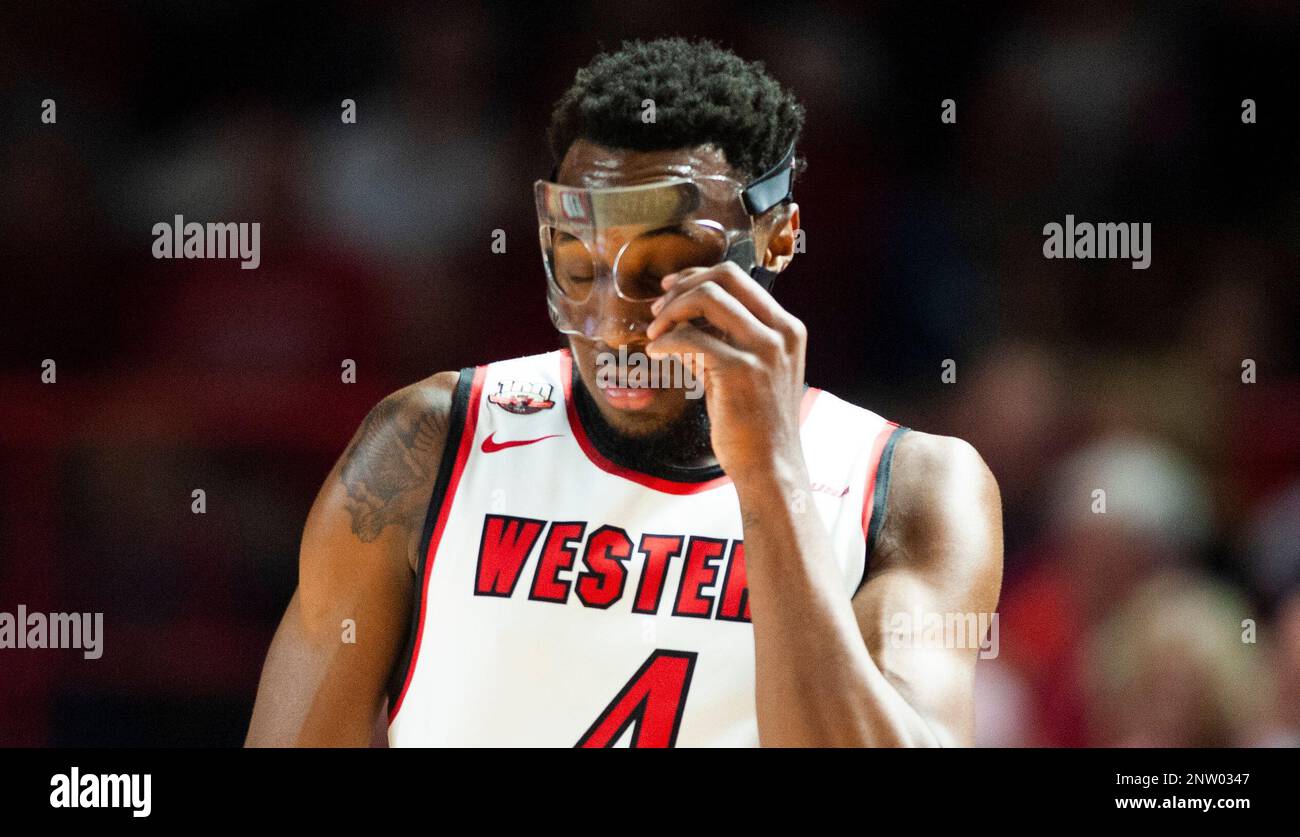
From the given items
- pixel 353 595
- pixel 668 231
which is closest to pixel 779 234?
pixel 668 231

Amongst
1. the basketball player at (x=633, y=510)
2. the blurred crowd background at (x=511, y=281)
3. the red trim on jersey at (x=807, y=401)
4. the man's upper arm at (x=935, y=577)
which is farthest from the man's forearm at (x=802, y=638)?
the blurred crowd background at (x=511, y=281)

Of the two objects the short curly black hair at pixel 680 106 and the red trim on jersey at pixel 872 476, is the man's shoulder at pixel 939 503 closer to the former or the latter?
the red trim on jersey at pixel 872 476

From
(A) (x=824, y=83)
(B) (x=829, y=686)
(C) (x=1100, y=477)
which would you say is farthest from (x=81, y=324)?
(C) (x=1100, y=477)

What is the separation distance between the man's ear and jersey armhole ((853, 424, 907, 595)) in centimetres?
32

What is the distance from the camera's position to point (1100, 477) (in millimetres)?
2305

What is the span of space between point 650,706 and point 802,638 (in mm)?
290

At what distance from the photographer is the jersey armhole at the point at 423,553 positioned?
6.26 feet

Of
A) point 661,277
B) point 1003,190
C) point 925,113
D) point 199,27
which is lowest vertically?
point 661,277

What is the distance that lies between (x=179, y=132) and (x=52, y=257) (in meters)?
0.33

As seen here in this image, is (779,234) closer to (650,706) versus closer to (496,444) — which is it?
(496,444)

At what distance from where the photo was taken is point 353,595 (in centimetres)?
190

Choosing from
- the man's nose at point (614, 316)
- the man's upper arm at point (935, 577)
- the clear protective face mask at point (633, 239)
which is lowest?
the man's upper arm at point (935, 577)

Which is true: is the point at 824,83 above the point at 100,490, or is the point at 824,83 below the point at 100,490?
above

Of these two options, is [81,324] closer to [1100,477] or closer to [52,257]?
[52,257]
